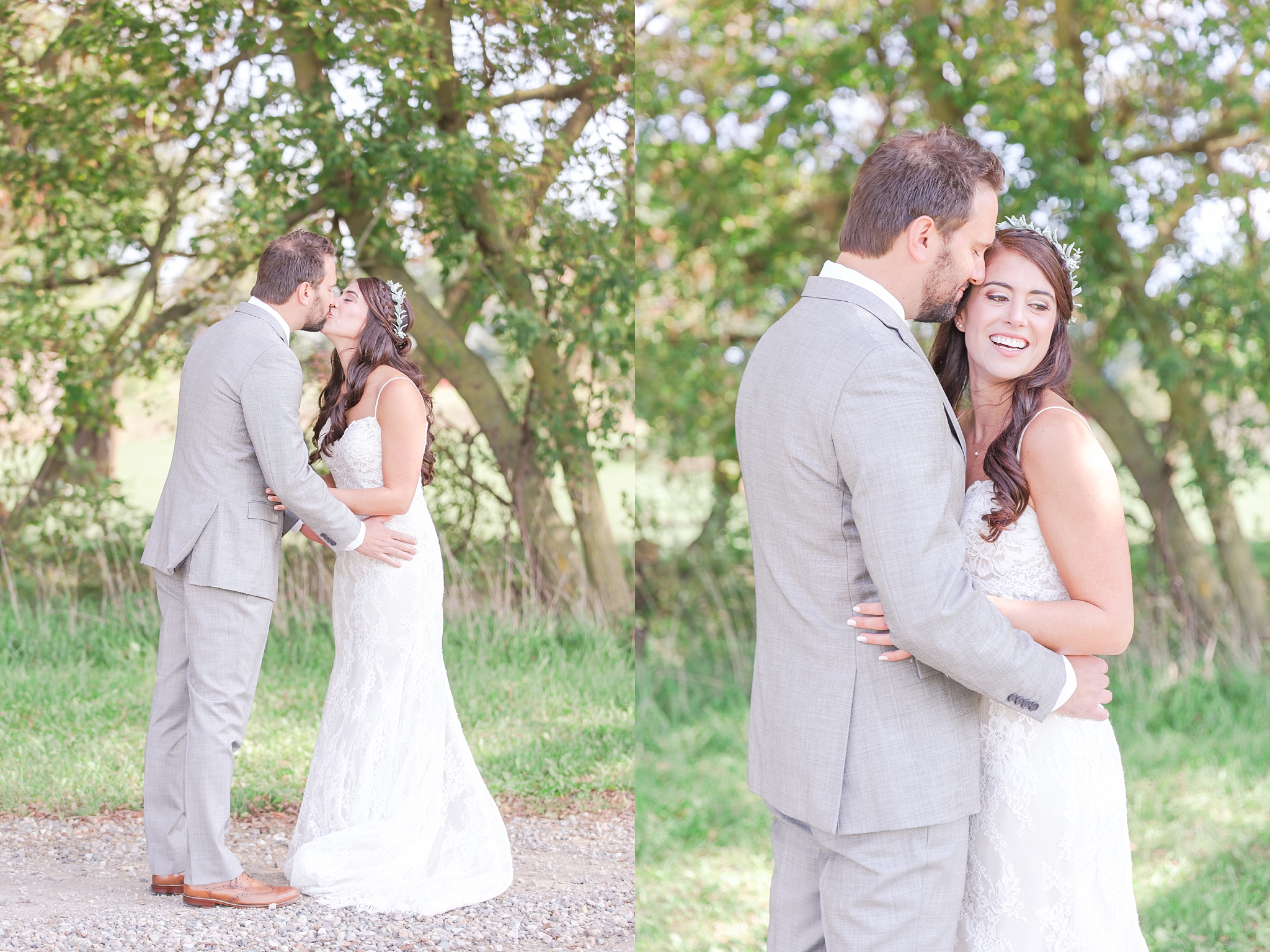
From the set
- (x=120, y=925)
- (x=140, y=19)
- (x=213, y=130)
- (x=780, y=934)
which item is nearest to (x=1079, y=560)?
(x=780, y=934)

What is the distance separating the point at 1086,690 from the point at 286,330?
2.05m

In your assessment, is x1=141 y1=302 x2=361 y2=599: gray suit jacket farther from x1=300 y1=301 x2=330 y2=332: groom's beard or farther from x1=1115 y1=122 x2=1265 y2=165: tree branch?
x1=1115 y1=122 x2=1265 y2=165: tree branch

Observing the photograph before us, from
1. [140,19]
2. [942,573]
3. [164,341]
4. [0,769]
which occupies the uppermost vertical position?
[140,19]

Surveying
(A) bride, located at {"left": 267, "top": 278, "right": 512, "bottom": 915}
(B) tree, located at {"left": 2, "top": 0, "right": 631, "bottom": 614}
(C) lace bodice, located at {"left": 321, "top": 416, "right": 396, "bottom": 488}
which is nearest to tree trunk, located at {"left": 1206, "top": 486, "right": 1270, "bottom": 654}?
(B) tree, located at {"left": 2, "top": 0, "right": 631, "bottom": 614}

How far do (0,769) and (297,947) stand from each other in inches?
40.5

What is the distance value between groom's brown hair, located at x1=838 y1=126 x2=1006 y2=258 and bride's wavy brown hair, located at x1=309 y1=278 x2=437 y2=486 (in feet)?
5.10

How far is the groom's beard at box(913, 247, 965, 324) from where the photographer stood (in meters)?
1.95

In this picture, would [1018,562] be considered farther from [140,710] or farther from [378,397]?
[140,710]

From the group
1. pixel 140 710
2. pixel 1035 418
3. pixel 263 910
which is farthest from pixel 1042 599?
pixel 140 710

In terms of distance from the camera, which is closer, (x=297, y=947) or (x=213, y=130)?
(x=297, y=947)

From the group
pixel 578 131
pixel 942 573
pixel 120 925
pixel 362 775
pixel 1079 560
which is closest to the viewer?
pixel 942 573

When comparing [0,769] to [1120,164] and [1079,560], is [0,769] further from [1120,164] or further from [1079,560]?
[1120,164]

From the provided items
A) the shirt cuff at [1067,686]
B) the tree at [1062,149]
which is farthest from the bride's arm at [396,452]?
the tree at [1062,149]

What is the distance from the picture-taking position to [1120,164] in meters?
6.22
